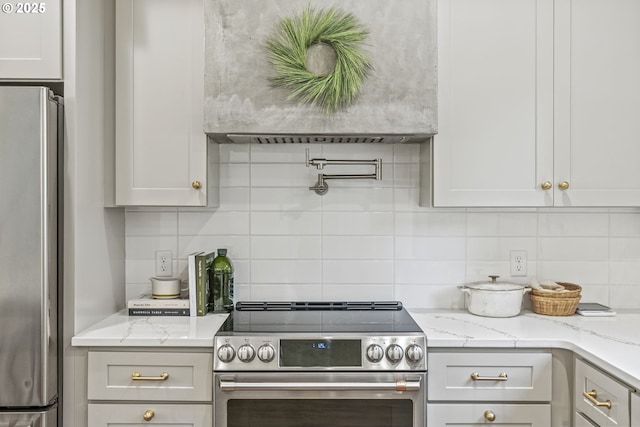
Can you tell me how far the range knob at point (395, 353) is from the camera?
1906 millimetres

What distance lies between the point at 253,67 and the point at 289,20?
0.23m

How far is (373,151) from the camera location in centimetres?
247

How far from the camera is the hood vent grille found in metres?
2.18

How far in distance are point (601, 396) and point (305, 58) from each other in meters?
1.54

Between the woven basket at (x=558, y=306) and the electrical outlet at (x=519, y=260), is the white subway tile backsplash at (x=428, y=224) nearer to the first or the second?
the electrical outlet at (x=519, y=260)

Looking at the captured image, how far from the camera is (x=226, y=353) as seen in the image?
190cm

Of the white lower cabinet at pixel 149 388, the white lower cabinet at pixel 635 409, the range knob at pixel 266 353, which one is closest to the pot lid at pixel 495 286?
the white lower cabinet at pixel 635 409

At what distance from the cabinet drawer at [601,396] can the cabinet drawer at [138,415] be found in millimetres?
1293

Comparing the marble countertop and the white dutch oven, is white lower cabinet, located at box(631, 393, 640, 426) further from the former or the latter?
the white dutch oven

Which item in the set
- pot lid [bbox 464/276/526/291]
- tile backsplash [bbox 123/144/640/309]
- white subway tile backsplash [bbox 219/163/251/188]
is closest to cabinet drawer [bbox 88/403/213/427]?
tile backsplash [bbox 123/144/640/309]

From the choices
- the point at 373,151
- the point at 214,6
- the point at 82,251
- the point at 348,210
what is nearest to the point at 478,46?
the point at 373,151

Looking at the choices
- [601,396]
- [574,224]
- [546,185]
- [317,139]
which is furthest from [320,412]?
[574,224]

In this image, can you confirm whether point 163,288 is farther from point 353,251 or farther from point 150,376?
point 353,251

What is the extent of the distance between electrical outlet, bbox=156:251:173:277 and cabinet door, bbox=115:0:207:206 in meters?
0.38
